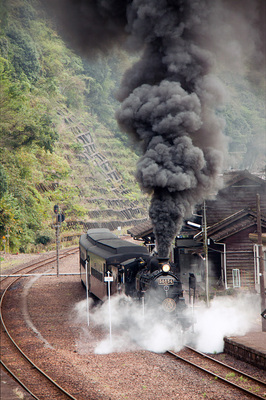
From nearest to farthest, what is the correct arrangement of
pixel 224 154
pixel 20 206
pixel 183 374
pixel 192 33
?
1. pixel 183 374
2. pixel 192 33
3. pixel 224 154
4. pixel 20 206

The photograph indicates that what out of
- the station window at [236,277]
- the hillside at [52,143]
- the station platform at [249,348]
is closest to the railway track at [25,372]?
the station platform at [249,348]

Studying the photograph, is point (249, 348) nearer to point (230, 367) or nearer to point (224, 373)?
point (230, 367)

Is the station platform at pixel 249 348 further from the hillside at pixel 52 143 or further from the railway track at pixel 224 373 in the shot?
the hillside at pixel 52 143

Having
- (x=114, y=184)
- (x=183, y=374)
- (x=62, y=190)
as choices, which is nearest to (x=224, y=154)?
(x=183, y=374)

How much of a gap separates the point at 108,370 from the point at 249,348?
353cm

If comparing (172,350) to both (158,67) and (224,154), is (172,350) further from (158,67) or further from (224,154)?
(158,67)

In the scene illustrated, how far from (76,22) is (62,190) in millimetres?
32341

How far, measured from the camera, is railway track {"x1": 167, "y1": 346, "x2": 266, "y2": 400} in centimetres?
960

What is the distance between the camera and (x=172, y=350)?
12.5 metres

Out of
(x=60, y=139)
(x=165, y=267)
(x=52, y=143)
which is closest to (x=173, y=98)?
(x=165, y=267)

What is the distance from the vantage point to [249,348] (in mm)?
11508

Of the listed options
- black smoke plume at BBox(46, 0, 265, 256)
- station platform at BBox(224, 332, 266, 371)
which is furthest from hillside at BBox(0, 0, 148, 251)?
station platform at BBox(224, 332, 266, 371)

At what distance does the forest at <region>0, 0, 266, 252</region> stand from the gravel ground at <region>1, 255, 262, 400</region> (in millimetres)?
10460

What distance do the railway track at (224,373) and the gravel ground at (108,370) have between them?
0.18 metres
